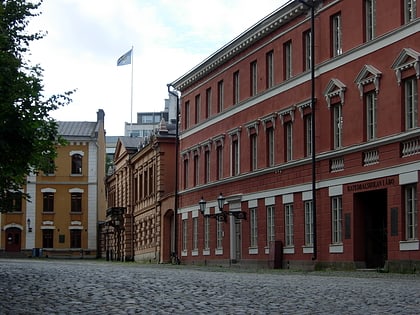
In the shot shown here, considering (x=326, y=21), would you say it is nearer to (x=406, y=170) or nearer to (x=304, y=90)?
(x=304, y=90)

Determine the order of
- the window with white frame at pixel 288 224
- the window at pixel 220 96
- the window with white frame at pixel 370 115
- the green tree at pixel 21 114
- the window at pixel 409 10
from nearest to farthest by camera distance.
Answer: the green tree at pixel 21 114, the window at pixel 409 10, the window with white frame at pixel 370 115, the window with white frame at pixel 288 224, the window at pixel 220 96

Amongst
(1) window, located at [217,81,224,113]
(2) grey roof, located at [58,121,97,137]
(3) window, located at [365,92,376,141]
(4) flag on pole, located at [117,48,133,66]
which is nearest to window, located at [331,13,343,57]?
(3) window, located at [365,92,376,141]

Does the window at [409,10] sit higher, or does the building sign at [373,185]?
the window at [409,10]

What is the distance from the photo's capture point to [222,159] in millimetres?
47375

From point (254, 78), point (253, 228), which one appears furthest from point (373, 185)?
point (254, 78)

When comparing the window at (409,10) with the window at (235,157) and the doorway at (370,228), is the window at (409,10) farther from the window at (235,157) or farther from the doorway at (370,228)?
the window at (235,157)

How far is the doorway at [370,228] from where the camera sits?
31.8 m

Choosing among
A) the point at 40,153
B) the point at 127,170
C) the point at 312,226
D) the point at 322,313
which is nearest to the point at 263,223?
the point at 312,226

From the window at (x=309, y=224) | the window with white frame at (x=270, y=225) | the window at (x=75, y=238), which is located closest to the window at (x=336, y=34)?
the window at (x=309, y=224)

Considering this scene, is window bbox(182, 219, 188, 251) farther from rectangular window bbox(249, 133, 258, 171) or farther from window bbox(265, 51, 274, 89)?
window bbox(265, 51, 274, 89)

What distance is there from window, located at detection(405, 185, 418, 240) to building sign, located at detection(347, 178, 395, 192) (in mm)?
774

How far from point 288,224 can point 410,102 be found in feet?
34.7

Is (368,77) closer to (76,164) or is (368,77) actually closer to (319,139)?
(319,139)

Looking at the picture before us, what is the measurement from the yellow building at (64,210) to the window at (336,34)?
174ft
